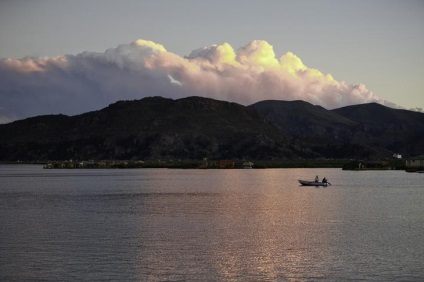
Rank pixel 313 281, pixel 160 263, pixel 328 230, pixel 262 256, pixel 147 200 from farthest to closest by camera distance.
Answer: pixel 147 200 < pixel 328 230 < pixel 262 256 < pixel 160 263 < pixel 313 281

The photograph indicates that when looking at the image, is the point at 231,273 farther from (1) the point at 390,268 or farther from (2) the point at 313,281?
(1) the point at 390,268

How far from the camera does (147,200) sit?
11481cm

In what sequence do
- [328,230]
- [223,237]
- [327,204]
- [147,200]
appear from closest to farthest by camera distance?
[223,237] < [328,230] < [327,204] < [147,200]

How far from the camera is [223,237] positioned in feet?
203

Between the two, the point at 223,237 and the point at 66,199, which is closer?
the point at 223,237

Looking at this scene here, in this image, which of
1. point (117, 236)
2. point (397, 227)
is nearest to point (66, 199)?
point (117, 236)

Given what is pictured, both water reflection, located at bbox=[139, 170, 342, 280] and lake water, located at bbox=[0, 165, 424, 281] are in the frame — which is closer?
lake water, located at bbox=[0, 165, 424, 281]

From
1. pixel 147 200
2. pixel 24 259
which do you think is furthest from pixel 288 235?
pixel 147 200

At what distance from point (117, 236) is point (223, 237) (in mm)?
9846

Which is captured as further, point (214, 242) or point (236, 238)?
point (236, 238)

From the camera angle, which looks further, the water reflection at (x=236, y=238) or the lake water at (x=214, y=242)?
the water reflection at (x=236, y=238)

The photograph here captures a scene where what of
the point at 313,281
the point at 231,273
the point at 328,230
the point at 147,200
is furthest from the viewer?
the point at 147,200

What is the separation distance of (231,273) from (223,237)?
17.4 meters

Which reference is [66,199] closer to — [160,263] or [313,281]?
[160,263]
